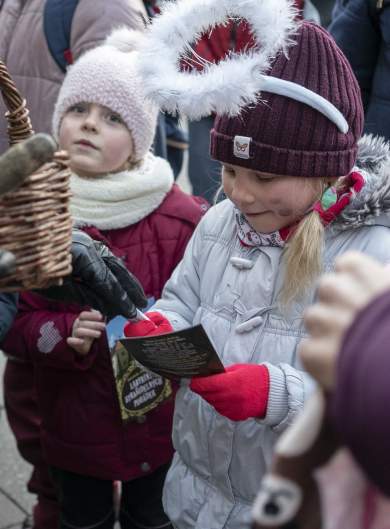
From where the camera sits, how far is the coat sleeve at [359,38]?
112 inches

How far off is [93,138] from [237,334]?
84 cm

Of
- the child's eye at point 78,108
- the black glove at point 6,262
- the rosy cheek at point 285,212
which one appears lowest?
the child's eye at point 78,108

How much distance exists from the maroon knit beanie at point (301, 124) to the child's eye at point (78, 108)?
31.0 inches

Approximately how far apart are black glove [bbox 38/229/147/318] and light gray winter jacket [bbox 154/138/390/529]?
0.21m

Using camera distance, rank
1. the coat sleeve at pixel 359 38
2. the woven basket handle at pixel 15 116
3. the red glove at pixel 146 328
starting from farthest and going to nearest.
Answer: the coat sleeve at pixel 359 38 < the red glove at pixel 146 328 < the woven basket handle at pixel 15 116

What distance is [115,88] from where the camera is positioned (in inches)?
93.7

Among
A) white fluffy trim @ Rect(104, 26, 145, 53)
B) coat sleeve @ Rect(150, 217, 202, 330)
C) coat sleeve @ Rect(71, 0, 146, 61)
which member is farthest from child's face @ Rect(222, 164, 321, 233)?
coat sleeve @ Rect(71, 0, 146, 61)

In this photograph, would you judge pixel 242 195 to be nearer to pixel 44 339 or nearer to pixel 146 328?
pixel 146 328

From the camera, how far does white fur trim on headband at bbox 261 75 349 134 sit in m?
1.69

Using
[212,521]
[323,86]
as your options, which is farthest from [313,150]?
[212,521]

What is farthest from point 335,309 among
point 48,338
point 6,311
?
point 48,338

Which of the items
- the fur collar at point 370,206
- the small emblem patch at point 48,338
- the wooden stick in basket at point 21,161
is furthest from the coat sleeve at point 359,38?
the wooden stick in basket at point 21,161

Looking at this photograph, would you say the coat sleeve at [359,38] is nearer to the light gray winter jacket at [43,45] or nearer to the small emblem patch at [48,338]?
the light gray winter jacket at [43,45]

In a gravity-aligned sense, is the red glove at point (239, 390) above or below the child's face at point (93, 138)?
below
